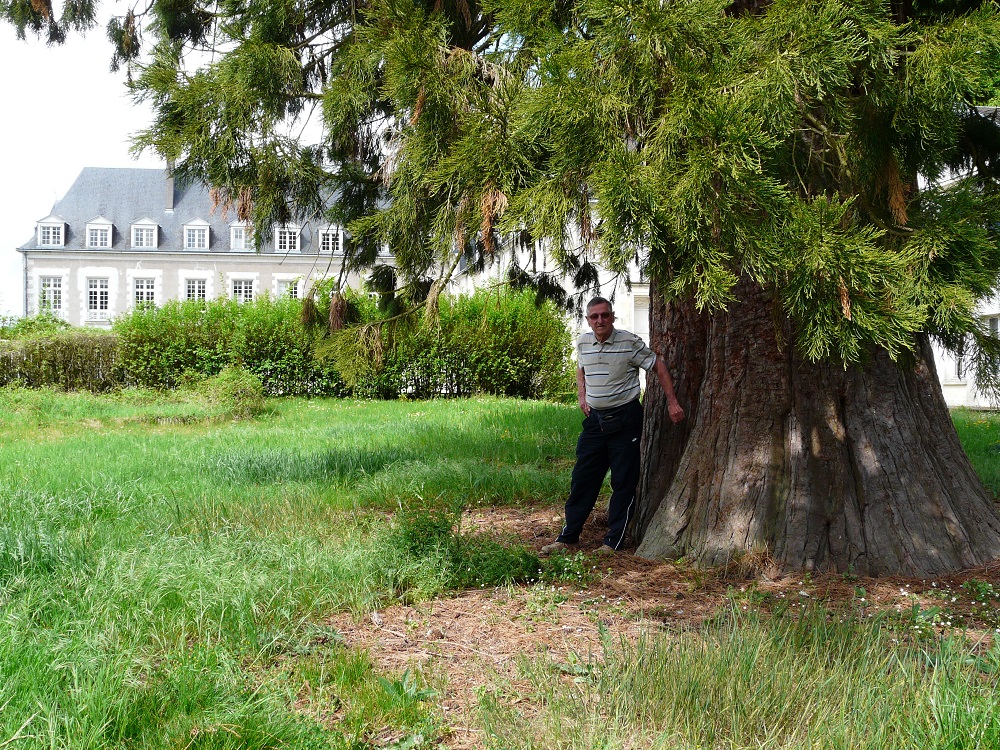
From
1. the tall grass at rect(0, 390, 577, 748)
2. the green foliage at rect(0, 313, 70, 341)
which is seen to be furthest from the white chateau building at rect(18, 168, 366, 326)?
the tall grass at rect(0, 390, 577, 748)

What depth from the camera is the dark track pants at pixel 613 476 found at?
5.18m

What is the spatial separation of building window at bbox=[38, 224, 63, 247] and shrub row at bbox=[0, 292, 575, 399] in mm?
22497

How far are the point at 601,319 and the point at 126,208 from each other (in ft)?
130

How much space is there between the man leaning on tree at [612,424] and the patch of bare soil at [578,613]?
0.44 meters

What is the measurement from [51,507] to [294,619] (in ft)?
8.39

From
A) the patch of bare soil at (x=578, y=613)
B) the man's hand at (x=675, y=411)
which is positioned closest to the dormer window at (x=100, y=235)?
the man's hand at (x=675, y=411)

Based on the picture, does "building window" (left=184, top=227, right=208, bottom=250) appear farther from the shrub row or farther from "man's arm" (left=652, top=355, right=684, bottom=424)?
"man's arm" (left=652, top=355, right=684, bottom=424)

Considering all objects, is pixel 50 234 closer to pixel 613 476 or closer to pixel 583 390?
pixel 583 390

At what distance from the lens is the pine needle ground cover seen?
8.27 ft

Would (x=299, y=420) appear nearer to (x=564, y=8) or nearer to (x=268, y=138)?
(x=268, y=138)

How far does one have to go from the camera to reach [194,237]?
129 feet

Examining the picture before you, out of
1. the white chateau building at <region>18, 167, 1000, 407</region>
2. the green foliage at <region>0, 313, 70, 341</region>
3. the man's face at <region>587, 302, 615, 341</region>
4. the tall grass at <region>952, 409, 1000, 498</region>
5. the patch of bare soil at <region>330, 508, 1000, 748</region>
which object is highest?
the white chateau building at <region>18, 167, 1000, 407</region>

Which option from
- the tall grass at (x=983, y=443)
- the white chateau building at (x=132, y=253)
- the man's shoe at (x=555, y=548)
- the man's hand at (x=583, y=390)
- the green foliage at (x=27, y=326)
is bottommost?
the man's shoe at (x=555, y=548)

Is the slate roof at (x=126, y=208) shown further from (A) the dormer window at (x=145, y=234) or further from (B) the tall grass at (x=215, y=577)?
(B) the tall grass at (x=215, y=577)
